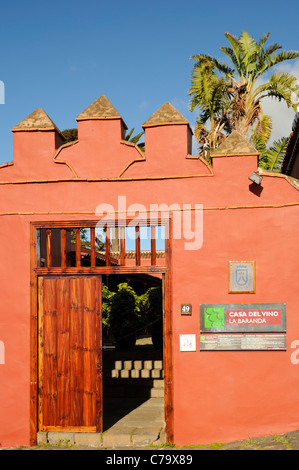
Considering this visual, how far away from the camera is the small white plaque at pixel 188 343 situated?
26.5 ft

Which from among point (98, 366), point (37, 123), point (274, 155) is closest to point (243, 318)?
point (98, 366)

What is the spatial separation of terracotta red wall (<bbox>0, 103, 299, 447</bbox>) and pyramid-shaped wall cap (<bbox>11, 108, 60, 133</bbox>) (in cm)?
16

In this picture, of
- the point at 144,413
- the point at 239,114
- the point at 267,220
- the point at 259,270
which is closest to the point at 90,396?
the point at 144,413

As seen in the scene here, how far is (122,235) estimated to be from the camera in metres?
8.35

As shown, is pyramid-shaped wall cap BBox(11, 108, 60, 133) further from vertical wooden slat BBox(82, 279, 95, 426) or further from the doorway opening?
the doorway opening

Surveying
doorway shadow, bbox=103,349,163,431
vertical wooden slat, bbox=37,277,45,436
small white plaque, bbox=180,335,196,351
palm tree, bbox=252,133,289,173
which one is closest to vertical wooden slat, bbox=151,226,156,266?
small white plaque, bbox=180,335,196,351

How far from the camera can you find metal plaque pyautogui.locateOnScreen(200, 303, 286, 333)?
26.2ft

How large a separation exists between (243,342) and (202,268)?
1.31 metres

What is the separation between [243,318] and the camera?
8031 millimetres

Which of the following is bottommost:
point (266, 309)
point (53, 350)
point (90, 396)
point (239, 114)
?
point (90, 396)

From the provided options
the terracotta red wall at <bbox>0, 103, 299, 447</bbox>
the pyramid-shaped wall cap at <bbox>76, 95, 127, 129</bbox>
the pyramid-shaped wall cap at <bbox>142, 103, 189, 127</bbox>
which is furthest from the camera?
the pyramid-shaped wall cap at <bbox>76, 95, 127, 129</bbox>

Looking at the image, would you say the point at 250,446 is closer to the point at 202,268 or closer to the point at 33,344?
the point at 202,268
